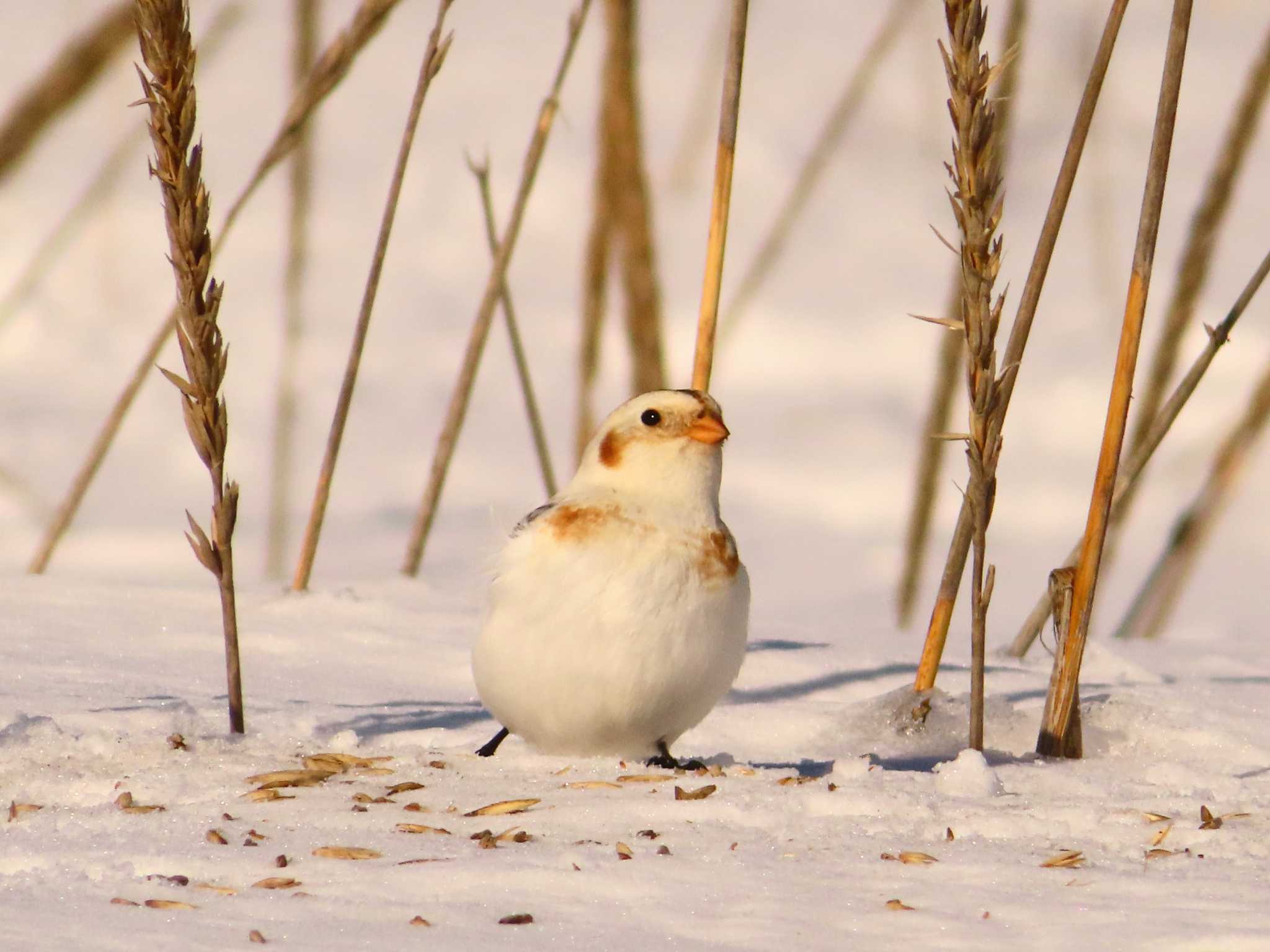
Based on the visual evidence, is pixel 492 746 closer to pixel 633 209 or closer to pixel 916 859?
pixel 916 859

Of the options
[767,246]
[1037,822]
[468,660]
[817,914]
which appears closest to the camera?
[817,914]

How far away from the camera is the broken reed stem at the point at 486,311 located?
3.76 meters

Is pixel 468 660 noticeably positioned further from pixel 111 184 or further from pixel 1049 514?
pixel 1049 514

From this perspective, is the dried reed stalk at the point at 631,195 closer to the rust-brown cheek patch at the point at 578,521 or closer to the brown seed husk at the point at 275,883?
the rust-brown cheek patch at the point at 578,521

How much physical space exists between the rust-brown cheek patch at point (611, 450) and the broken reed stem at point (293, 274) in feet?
5.26

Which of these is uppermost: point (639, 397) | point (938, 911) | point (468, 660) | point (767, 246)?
point (767, 246)

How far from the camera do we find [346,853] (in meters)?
1.90

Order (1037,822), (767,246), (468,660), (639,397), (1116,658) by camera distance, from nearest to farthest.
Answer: (1037,822), (639,397), (468,660), (1116,658), (767,246)

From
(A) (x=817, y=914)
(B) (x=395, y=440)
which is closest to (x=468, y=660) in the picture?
(A) (x=817, y=914)

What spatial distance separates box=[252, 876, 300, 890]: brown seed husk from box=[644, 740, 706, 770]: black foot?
0.82m

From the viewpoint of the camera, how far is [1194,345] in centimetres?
732

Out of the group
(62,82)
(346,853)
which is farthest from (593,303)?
(346,853)

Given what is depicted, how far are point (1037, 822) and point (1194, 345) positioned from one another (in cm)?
563

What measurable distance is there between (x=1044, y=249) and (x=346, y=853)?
1362mm
